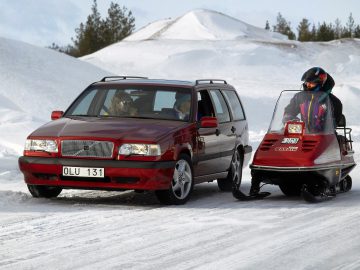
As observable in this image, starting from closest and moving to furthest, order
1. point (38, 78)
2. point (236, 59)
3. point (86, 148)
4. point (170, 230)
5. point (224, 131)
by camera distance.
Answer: point (170, 230), point (86, 148), point (224, 131), point (38, 78), point (236, 59)

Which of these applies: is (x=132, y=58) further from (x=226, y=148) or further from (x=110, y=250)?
(x=110, y=250)

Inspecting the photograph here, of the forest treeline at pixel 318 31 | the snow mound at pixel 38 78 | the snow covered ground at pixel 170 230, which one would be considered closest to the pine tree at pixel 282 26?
the forest treeline at pixel 318 31

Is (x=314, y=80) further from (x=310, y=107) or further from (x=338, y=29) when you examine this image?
(x=338, y=29)

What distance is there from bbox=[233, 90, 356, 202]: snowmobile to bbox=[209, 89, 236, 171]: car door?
2.37 feet

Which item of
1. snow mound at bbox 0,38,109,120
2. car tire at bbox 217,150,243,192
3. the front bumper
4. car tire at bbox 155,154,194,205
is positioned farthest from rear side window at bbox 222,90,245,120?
snow mound at bbox 0,38,109,120

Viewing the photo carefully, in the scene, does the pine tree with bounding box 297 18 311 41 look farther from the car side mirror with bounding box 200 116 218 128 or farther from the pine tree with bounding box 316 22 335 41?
the car side mirror with bounding box 200 116 218 128

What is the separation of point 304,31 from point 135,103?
96951 millimetres

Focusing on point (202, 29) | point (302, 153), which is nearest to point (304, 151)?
point (302, 153)

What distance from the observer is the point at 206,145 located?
468 inches

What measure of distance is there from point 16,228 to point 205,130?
12.1ft

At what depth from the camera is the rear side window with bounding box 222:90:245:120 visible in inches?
531

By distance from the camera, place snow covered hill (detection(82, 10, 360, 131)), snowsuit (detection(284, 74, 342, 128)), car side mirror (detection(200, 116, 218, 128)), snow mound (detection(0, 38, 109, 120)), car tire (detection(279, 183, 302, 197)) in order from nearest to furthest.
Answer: car side mirror (detection(200, 116, 218, 128)) < car tire (detection(279, 183, 302, 197)) < snowsuit (detection(284, 74, 342, 128)) < snow mound (detection(0, 38, 109, 120)) < snow covered hill (detection(82, 10, 360, 131))

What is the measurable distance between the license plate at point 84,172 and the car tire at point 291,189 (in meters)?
2.58

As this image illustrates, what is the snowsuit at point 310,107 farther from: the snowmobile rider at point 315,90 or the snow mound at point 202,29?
the snow mound at point 202,29
